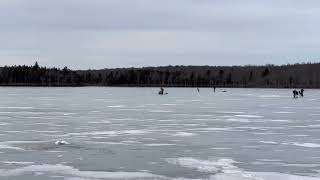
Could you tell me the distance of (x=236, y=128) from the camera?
60.8ft

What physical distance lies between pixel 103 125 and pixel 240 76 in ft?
554

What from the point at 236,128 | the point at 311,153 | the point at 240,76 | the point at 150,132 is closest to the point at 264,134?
the point at 236,128

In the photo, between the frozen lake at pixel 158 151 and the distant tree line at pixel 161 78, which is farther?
the distant tree line at pixel 161 78

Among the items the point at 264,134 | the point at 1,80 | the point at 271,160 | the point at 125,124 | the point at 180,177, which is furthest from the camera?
the point at 1,80

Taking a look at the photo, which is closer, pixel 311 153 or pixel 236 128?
pixel 311 153

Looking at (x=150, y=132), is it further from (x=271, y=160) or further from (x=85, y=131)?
(x=271, y=160)

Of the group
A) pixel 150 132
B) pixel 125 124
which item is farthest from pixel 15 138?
pixel 125 124

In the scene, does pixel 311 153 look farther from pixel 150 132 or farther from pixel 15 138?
pixel 15 138

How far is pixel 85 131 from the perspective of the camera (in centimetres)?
1716

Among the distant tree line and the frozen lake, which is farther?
the distant tree line

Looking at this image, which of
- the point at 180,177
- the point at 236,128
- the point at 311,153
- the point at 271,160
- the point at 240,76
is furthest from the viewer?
the point at 240,76

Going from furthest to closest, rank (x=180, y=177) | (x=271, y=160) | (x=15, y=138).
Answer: (x=15, y=138) < (x=271, y=160) < (x=180, y=177)

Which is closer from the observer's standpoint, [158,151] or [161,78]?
[158,151]

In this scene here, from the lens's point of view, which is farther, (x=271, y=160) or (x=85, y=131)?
(x=85, y=131)
